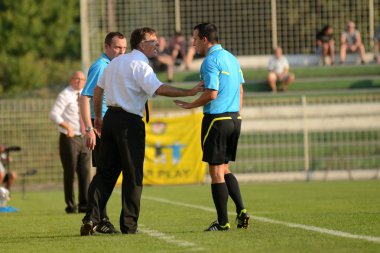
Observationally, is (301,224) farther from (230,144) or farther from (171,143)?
(171,143)

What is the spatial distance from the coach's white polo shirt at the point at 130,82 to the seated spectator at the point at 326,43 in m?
19.5

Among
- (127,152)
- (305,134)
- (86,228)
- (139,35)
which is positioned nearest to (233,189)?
(127,152)

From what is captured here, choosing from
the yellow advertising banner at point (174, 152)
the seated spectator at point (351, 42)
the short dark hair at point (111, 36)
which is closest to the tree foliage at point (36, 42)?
the seated spectator at point (351, 42)

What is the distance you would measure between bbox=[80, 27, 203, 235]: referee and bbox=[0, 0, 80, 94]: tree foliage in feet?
127

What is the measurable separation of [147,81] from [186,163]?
582 inches

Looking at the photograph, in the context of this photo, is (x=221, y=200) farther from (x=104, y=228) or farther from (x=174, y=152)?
(x=174, y=152)

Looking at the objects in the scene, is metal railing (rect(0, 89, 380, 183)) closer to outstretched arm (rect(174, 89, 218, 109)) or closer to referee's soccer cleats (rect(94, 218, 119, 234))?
referee's soccer cleats (rect(94, 218, 119, 234))

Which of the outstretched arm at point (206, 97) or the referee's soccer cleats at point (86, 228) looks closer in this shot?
the outstretched arm at point (206, 97)

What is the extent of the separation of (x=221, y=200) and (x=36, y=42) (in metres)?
44.3

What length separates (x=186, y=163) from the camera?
25.0 metres

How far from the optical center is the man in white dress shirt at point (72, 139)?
50.9 feet

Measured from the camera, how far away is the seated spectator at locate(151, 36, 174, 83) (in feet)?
95.0

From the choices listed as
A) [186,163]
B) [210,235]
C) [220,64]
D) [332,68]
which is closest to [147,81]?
[220,64]

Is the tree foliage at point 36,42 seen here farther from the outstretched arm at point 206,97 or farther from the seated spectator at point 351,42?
the outstretched arm at point 206,97
